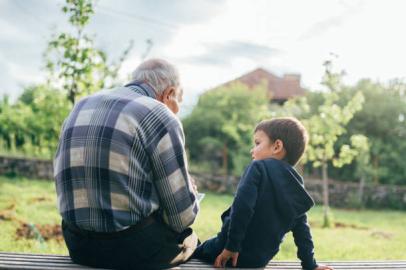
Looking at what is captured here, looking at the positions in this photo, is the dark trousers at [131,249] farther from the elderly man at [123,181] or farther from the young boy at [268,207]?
the young boy at [268,207]

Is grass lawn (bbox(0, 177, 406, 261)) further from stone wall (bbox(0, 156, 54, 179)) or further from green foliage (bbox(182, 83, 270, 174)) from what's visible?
green foliage (bbox(182, 83, 270, 174))

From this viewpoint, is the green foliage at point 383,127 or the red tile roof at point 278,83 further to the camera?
the red tile roof at point 278,83

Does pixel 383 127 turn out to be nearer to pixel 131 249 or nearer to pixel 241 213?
pixel 241 213

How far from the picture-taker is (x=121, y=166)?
1.80 meters

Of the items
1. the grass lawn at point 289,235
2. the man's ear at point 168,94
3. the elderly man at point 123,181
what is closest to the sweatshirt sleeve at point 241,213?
the elderly man at point 123,181

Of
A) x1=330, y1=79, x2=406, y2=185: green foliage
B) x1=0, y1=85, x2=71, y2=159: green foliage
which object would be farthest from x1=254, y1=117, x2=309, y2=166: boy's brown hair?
x1=330, y1=79, x2=406, y2=185: green foliage

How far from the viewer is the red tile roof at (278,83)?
24.8 meters

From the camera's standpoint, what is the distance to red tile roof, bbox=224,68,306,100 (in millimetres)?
24766

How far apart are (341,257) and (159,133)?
4378mm

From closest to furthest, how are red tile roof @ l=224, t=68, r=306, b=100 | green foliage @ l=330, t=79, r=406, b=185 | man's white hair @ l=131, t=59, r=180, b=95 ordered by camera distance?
1. man's white hair @ l=131, t=59, r=180, b=95
2. green foliage @ l=330, t=79, r=406, b=185
3. red tile roof @ l=224, t=68, r=306, b=100

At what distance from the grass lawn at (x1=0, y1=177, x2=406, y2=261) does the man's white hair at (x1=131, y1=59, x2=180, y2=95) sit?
2954 mm

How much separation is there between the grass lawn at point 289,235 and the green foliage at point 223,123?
3.70 metres

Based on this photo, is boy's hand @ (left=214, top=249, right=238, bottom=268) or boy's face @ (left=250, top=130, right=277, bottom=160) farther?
boy's face @ (left=250, top=130, right=277, bottom=160)

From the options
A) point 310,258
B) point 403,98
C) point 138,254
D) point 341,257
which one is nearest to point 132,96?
point 138,254
